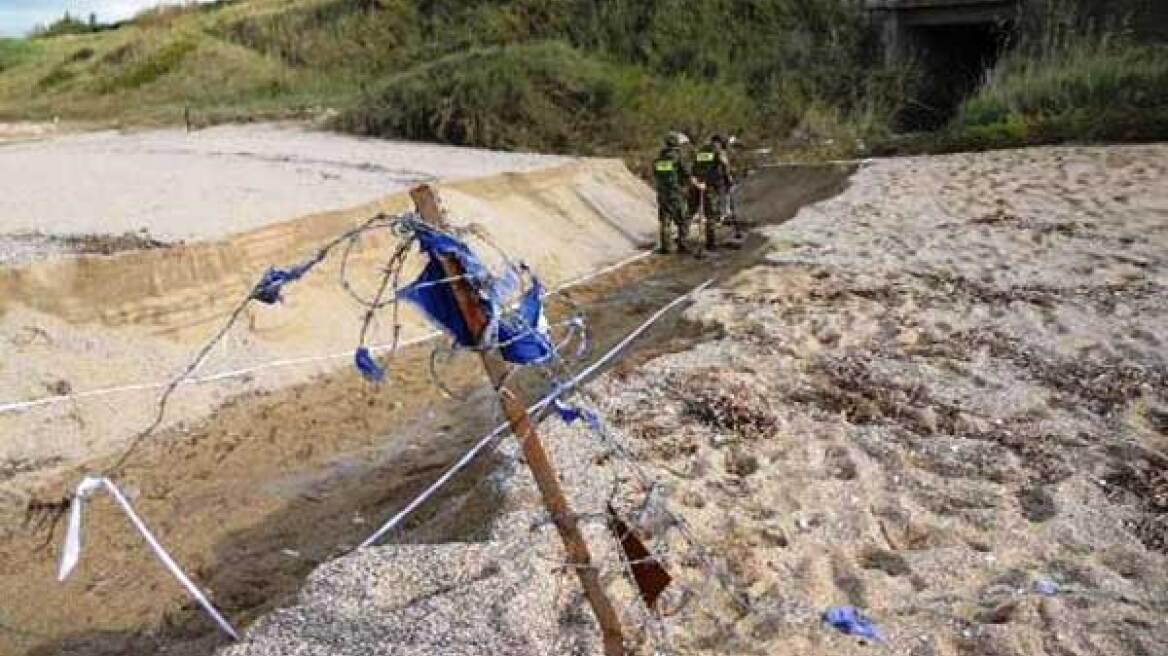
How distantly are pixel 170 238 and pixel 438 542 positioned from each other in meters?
Result: 5.75

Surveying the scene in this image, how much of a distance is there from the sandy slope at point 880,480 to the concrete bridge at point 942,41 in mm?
13565

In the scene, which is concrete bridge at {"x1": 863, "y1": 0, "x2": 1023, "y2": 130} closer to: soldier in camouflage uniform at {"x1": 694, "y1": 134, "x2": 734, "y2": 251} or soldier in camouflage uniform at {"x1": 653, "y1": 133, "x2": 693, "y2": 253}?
soldier in camouflage uniform at {"x1": 694, "y1": 134, "x2": 734, "y2": 251}

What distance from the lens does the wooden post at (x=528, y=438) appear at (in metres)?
3.40

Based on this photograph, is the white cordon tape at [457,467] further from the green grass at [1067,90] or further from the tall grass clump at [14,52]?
the tall grass clump at [14,52]

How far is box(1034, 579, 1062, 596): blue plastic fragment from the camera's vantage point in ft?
15.3

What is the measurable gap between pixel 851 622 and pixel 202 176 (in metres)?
11.9

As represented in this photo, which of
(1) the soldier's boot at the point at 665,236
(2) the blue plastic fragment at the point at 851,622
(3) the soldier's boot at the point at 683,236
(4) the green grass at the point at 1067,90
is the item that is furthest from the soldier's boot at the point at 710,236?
(2) the blue plastic fragment at the point at 851,622

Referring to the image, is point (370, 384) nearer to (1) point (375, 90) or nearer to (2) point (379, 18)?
(1) point (375, 90)

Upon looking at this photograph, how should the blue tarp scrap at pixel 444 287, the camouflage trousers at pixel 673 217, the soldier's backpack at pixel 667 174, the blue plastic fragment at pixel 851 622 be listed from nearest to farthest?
the blue tarp scrap at pixel 444 287, the blue plastic fragment at pixel 851 622, the soldier's backpack at pixel 667 174, the camouflage trousers at pixel 673 217

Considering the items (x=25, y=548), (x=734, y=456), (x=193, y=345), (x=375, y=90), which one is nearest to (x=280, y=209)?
(x=193, y=345)

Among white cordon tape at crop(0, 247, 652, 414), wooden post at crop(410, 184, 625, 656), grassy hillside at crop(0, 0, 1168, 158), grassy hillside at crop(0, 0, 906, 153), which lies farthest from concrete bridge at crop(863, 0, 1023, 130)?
wooden post at crop(410, 184, 625, 656)

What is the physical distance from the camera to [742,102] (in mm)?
24297

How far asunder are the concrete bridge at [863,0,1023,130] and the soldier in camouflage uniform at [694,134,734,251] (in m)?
10.5

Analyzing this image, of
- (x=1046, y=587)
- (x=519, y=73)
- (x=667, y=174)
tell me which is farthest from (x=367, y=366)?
(x=519, y=73)
